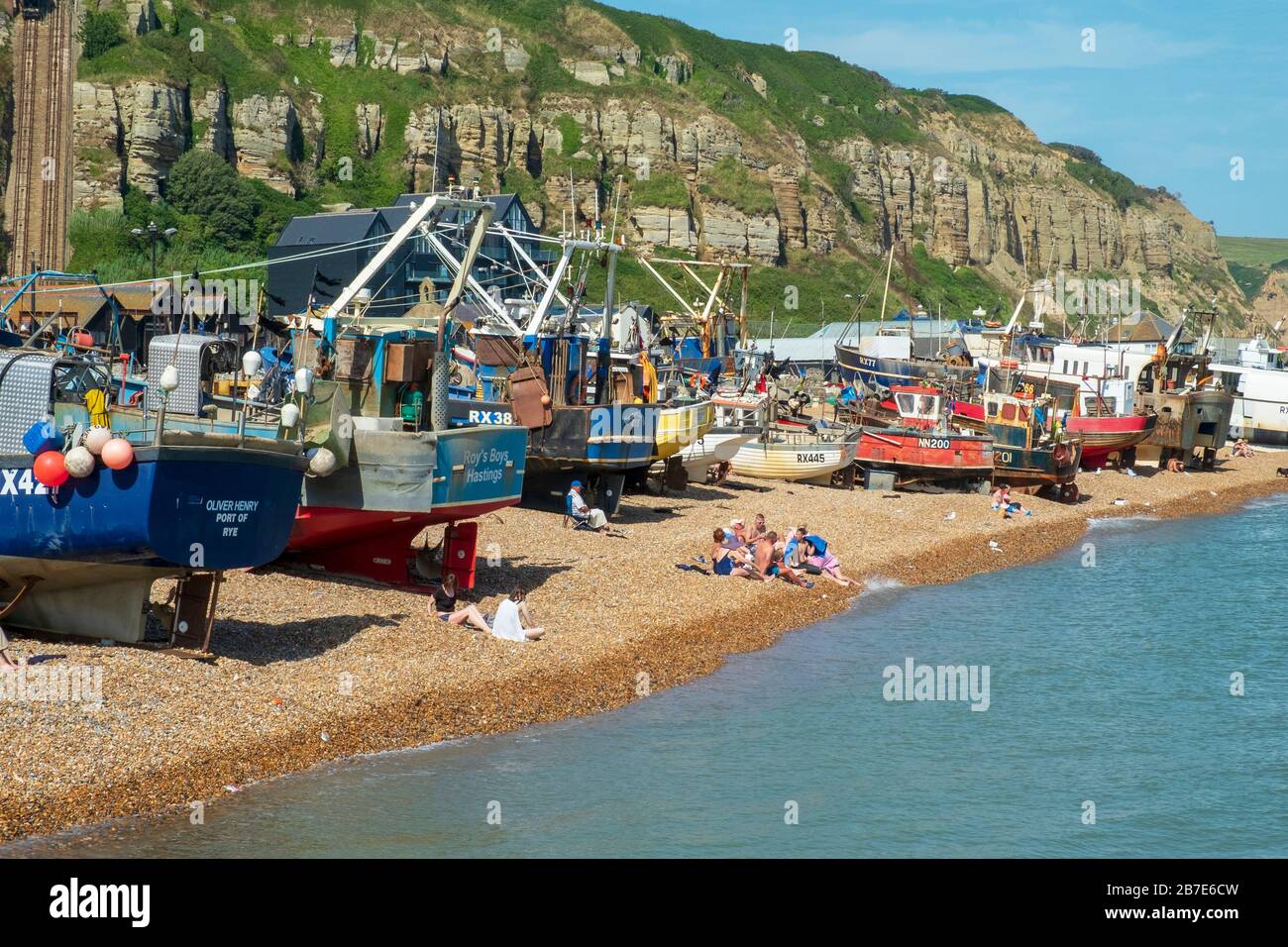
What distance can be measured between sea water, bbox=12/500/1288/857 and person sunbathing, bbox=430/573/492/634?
2.72m

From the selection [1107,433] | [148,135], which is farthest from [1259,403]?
[148,135]

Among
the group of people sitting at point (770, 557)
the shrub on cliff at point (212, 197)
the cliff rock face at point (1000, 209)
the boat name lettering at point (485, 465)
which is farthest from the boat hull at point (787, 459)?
the cliff rock face at point (1000, 209)

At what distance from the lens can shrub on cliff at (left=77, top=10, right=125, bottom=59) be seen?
295 feet

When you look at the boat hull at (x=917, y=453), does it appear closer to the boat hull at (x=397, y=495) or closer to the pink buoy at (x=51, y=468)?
the boat hull at (x=397, y=495)

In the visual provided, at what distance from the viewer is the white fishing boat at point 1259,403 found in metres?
71.1

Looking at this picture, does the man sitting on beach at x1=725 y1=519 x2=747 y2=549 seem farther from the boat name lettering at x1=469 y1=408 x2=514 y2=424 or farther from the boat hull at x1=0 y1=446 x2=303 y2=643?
the boat hull at x1=0 y1=446 x2=303 y2=643

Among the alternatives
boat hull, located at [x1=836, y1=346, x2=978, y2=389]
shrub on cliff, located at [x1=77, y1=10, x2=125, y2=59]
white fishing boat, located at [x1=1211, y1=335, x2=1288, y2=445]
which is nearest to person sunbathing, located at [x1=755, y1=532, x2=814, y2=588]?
boat hull, located at [x1=836, y1=346, x2=978, y2=389]

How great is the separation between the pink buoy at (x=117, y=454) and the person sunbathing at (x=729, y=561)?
13433 millimetres

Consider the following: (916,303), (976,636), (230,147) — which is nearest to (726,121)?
(916,303)

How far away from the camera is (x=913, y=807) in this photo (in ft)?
56.7

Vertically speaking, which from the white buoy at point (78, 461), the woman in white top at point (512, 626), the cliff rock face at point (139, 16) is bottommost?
the woman in white top at point (512, 626)

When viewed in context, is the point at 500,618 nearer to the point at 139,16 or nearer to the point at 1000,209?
the point at 139,16
